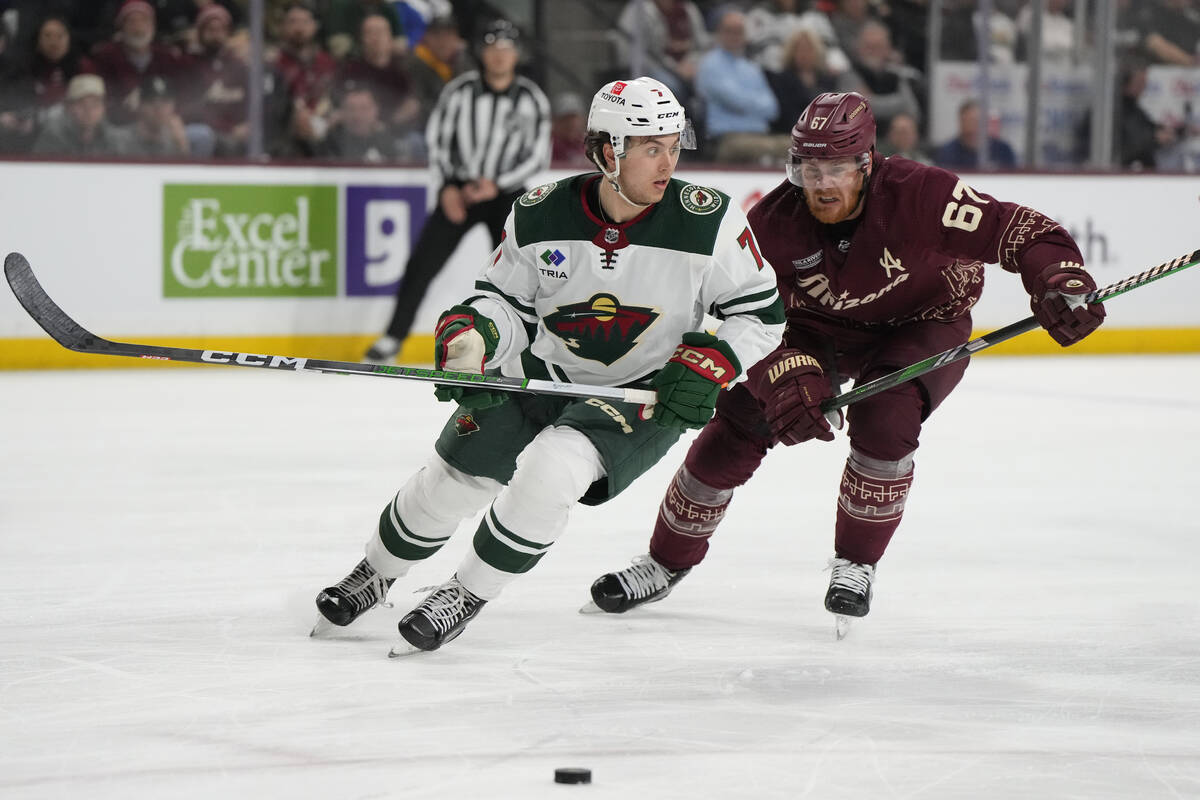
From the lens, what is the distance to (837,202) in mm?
2936

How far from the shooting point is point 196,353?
2.72 metres

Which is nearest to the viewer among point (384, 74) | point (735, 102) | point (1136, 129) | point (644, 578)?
point (644, 578)

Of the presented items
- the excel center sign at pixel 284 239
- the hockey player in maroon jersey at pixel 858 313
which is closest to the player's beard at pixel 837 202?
the hockey player in maroon jersey at pixel 858 313

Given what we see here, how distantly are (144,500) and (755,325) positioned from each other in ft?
6.55

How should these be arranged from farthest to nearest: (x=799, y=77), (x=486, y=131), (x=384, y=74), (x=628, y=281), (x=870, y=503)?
(x=799, y=77) < (x=384, y=74) < (x=486, y=131) < (x=870, y=503) < (x=628, y=281)

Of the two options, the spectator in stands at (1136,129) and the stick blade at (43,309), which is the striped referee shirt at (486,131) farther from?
the stick blade at (43,309)

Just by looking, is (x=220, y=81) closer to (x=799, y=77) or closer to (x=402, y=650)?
(x=799, y=77)

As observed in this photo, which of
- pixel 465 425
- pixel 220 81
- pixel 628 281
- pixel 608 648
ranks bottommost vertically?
pixel 608 648

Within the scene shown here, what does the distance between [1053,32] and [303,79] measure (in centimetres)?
371

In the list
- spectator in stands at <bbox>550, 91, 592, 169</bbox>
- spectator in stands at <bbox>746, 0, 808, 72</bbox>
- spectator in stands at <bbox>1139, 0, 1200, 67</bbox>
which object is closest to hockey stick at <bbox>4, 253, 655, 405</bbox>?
spectator in stands at <bbox>550, 91, 592, 169</bbox>

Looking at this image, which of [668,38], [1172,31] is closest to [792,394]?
→ [668,38]

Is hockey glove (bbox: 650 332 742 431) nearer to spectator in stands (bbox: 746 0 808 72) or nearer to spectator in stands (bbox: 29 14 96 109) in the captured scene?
spectator in stands (bbox: 29 14 96 109)

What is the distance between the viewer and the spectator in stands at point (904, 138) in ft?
27.2

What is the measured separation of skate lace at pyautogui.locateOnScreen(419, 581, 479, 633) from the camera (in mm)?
2658
